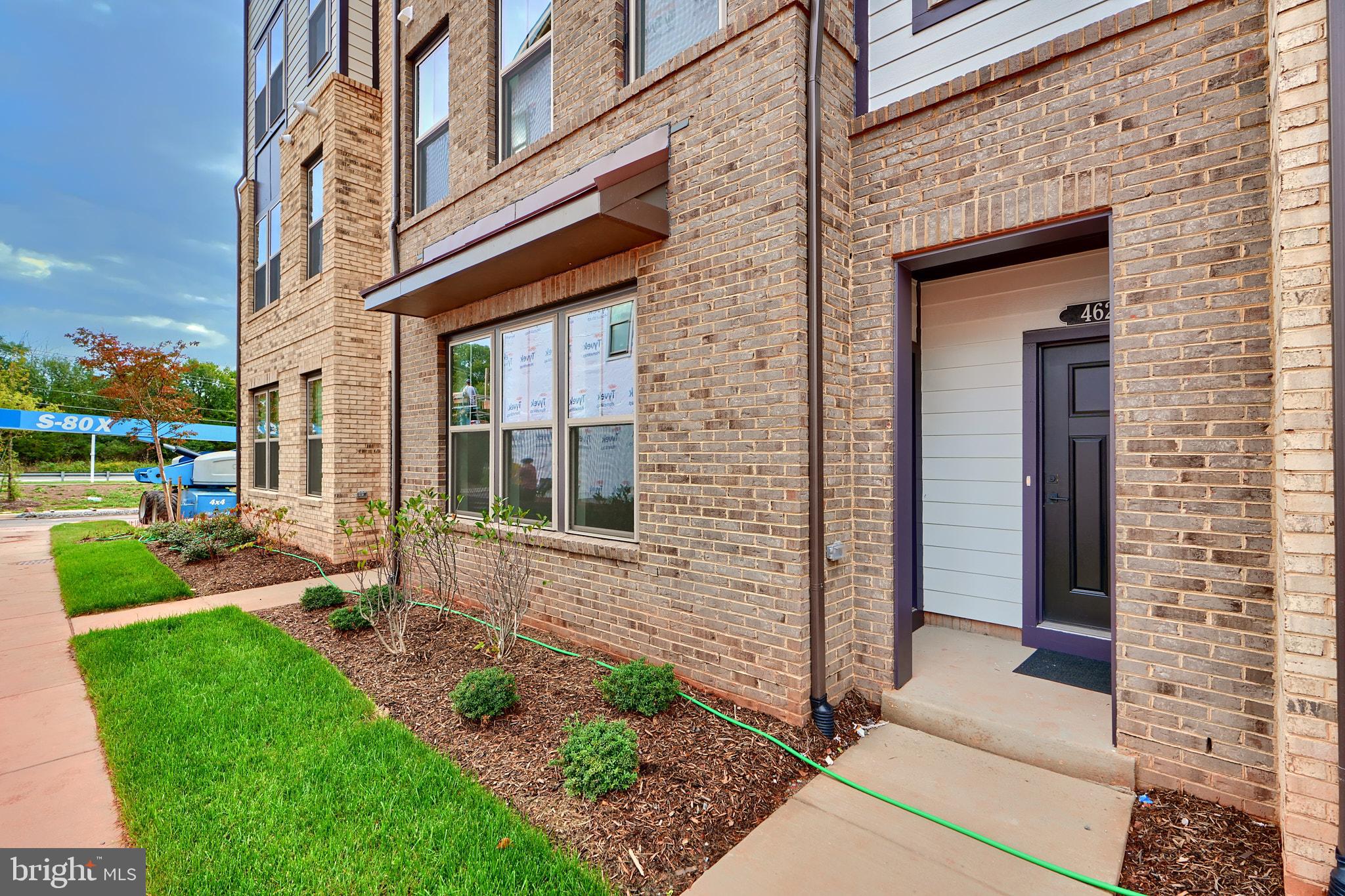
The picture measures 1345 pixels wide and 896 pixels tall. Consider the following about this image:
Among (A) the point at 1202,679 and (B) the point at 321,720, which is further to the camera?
(B) the point at 321,720

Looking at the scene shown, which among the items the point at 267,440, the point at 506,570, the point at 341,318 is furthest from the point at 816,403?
the point at 267,440

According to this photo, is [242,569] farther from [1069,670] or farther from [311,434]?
[1069,670]

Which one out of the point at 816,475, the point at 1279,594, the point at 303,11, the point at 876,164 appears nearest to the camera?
the point at 1279,594

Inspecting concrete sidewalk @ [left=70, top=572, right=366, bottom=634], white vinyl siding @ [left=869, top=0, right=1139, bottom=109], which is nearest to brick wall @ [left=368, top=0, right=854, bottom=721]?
white vinyl siding @ [left=869, top=0, right=1139, bottom=109]

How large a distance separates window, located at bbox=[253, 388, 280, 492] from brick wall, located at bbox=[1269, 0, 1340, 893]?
1173 centimetres

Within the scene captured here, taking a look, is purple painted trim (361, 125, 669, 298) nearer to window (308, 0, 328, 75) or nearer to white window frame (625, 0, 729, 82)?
white window frame (625, 0, 729, 82)

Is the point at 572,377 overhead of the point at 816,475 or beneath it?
overhead

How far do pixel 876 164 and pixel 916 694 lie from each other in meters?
3.26

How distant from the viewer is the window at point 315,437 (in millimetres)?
8750

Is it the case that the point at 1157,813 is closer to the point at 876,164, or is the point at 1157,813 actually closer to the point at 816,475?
the point at 816,475

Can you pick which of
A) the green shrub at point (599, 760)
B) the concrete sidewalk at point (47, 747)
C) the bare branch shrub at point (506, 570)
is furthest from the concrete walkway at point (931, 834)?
the concrete sidewalk at point (47, 747)

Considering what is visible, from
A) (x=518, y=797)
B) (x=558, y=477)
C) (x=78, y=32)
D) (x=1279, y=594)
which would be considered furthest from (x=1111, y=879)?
(x=78, y=32)

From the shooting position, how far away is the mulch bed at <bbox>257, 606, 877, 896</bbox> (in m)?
2.38

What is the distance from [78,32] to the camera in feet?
292
